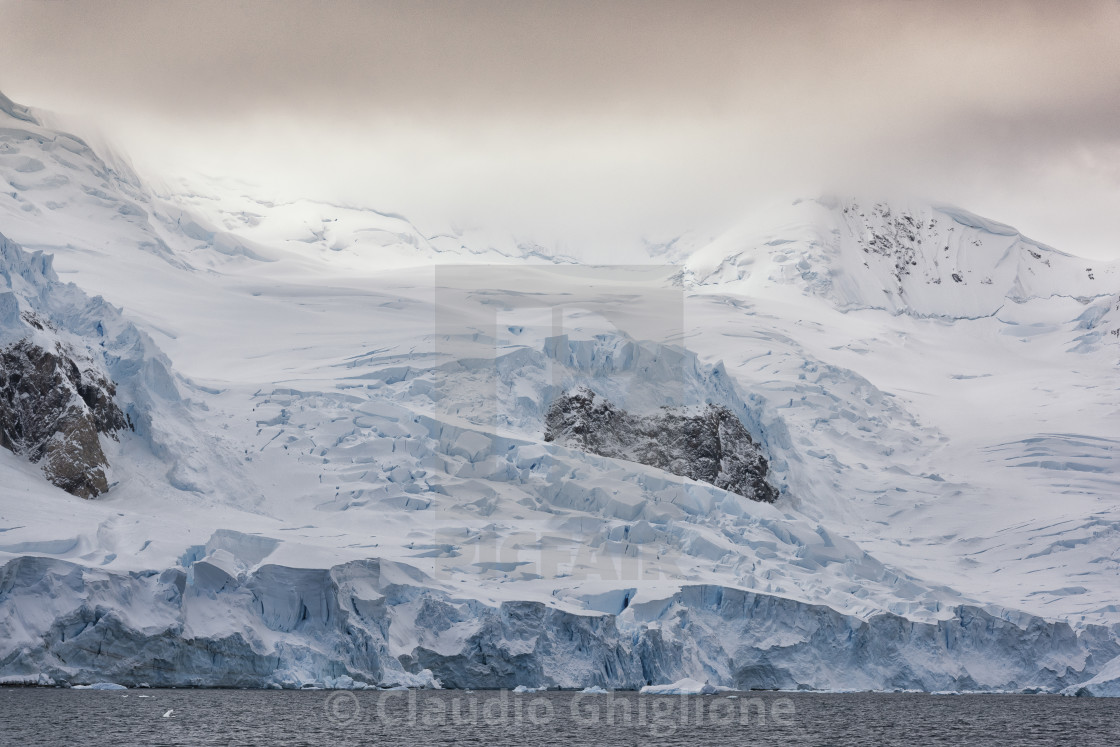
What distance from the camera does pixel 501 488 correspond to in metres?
46.5

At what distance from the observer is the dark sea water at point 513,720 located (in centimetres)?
2822

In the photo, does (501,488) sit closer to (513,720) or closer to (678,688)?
(678,688)

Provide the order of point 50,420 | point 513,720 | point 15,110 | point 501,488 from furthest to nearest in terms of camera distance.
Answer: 1. point 15,110
2. point 501,488
3. point 50,420
4. point 513,720

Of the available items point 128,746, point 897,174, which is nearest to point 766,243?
point 897,174

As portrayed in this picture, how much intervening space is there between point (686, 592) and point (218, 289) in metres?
37.1

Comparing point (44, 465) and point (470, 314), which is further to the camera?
point (470, 314)

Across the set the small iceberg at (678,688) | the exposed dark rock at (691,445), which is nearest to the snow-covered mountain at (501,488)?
the exposed dark rock at (691,445)

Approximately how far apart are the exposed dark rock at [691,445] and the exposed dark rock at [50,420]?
2083 centimetres

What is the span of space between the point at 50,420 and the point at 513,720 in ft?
58.6

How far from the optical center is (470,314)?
60.1 m

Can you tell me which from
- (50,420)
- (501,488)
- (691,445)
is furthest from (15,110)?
(691,445)

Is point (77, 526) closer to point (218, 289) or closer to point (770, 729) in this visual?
point (770, 729)

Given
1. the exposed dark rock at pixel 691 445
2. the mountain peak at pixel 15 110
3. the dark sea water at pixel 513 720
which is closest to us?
the dark sea water at pixel 513 720

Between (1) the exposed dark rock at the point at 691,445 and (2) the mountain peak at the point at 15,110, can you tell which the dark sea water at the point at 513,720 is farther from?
(2) the mountain peak at the point at 15,110
